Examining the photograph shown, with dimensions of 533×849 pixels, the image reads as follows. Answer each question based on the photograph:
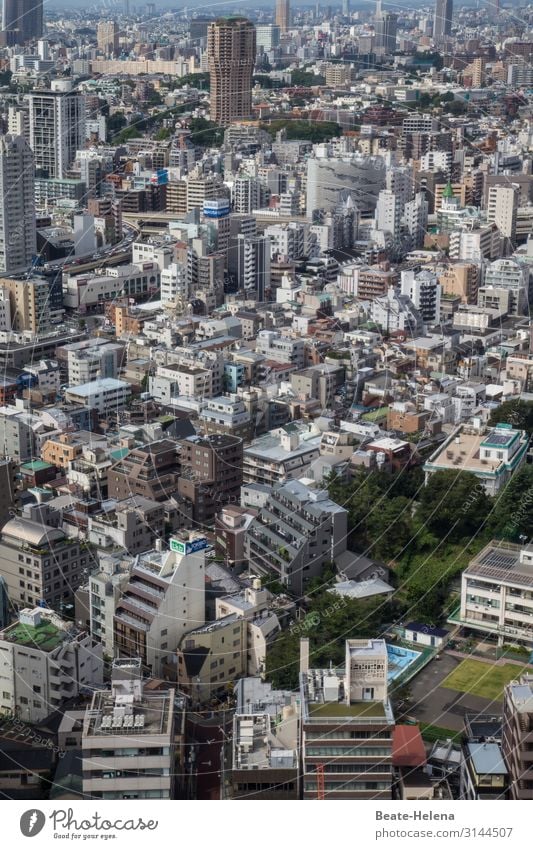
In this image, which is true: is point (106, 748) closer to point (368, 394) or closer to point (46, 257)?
point (368, 394)

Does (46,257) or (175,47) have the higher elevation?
(175,47)

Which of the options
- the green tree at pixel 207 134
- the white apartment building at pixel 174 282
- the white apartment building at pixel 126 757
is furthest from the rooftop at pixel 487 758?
the green tree at pixel 207 134

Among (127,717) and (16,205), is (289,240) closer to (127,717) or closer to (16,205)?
(16,205)

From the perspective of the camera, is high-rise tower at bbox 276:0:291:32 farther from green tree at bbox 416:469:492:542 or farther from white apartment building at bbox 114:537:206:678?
white apartment building at bbox 114:537:206:678

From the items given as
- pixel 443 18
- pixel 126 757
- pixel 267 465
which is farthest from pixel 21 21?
pixel 126 757

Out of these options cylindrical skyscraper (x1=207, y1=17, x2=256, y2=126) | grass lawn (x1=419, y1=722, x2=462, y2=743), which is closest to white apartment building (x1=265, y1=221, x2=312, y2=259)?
cylindrical skyscraper (x1=207, y1=17, x2=256, y2=126)

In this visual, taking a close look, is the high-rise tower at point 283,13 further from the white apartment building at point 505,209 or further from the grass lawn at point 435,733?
the grass lawn at point 435,733
